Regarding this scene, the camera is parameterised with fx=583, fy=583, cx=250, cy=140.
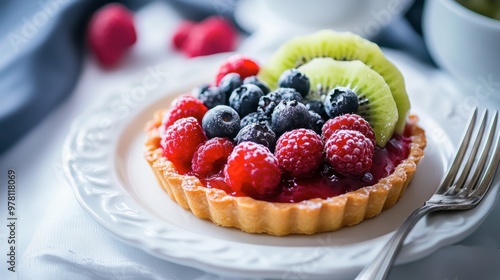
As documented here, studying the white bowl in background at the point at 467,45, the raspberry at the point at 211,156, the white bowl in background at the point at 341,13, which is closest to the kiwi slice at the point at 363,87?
the raspberry at the point at 211,156

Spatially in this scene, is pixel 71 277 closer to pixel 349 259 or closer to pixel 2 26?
pixel 349 259

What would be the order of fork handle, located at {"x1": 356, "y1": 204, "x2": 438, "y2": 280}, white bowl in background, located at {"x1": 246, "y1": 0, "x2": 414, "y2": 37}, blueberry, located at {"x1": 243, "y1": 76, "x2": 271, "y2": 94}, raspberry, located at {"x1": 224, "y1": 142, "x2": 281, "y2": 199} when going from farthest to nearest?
1. white bowl in background, located at {"x1": 246, "y1": 0, "x2": 414, "y2": 37}
2. blueberry, located at {"x1": 243, "y1": 76, "x2": 271, "y2": 94}
3. raspberry, located at {"x1": 224, "y1": 142, "x2": 281, "y2": 199}
4. fork handle, located at {"x1": 356, "y1": 204, "x2": 438, "y2": 280}

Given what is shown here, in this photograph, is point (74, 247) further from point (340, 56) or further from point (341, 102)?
point (340, 56)

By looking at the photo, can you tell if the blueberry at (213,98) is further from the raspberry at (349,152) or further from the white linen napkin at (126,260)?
the white linen napkin at (126,260)

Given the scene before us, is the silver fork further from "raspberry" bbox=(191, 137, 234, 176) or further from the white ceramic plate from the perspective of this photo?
"raspberry" bbox=(191, 137, 234, 176)

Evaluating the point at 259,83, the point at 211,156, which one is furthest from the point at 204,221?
the point at 259,83

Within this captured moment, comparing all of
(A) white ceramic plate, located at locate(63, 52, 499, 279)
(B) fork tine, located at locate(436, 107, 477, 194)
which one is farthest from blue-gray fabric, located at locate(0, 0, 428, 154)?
(B) fork tine, located at locate(436, 107, 477, 194)
